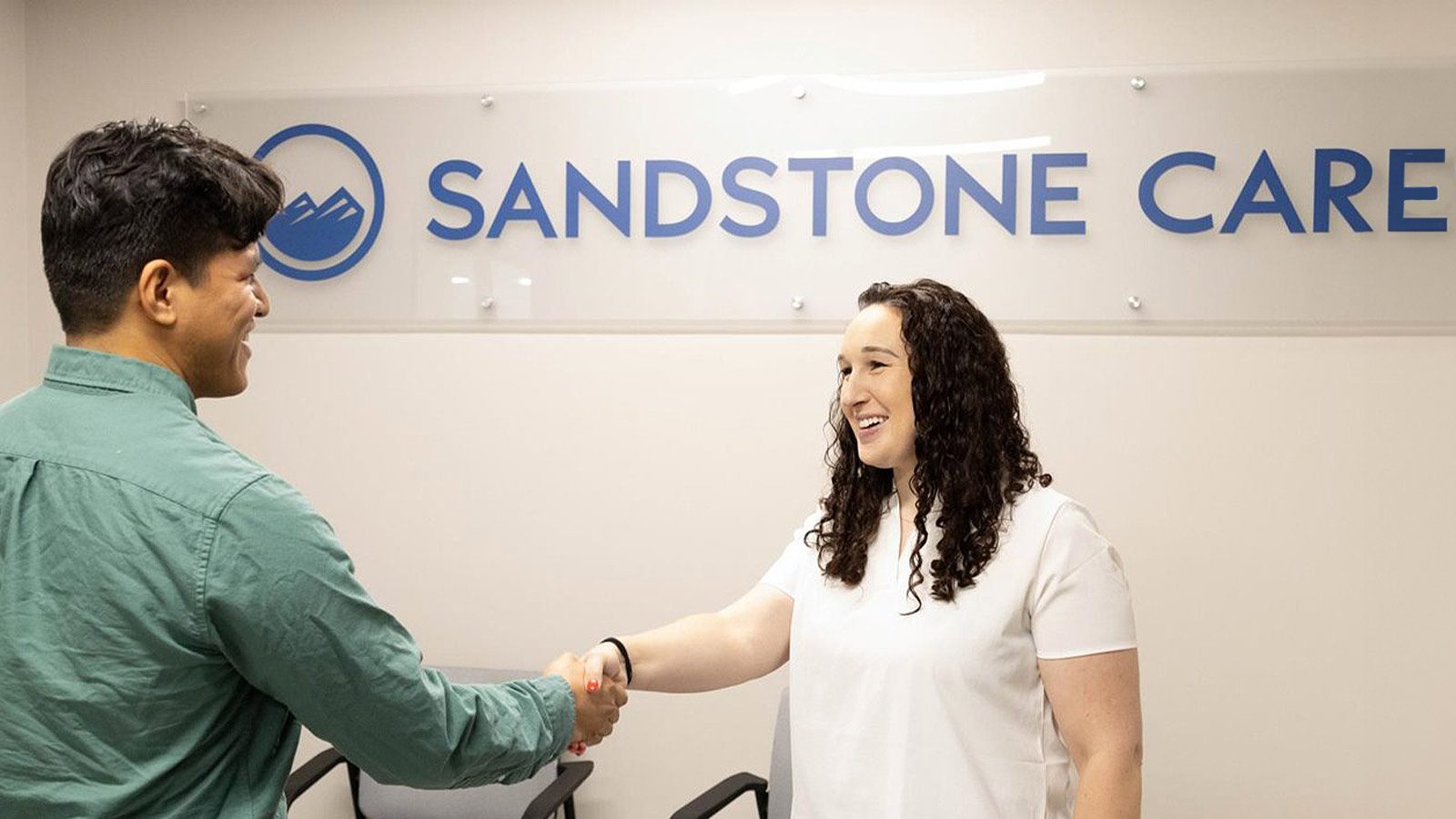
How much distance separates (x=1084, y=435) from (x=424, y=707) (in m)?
2.58

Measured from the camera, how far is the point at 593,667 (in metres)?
2.53

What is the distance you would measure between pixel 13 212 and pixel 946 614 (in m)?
3.45

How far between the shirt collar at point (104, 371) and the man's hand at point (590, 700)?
3.37ft

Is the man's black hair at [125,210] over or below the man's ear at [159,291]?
over

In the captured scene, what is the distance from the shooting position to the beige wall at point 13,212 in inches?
169

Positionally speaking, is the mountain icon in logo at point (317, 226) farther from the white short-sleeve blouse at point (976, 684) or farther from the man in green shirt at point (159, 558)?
the man in green shirt at point (159, 558)

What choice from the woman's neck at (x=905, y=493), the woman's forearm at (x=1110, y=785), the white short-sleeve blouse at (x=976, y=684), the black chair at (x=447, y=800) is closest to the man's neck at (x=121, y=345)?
the white short-sleeve blouse at (x=976, y=684)

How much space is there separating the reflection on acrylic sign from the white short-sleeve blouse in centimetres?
164

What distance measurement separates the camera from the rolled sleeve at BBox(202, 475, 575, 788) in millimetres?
1438

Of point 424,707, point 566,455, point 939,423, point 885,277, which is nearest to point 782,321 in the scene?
point 885,277

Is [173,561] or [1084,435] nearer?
[173,561]

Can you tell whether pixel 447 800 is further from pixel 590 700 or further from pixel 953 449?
pixel 953 449

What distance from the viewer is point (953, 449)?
2.44 m

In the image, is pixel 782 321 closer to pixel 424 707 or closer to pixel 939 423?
pixel 939 423
